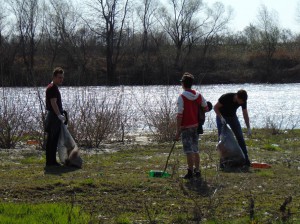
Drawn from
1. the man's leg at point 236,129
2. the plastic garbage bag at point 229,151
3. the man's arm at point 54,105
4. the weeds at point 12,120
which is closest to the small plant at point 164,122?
the weeds at point 12,120

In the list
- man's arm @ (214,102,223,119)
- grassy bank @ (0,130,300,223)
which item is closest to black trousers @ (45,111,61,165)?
grassy bank @ (0,130,300,223)

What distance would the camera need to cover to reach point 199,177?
812 cm

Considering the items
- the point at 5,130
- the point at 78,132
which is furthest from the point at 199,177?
the point at 5,130

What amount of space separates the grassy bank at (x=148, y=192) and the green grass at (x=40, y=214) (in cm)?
1

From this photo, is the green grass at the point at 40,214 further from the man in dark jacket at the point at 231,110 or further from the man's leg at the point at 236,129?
the man's leg at the point at 236,129

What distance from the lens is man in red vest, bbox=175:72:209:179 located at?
7.89 meters

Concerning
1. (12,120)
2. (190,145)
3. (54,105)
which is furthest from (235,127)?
(12,120)

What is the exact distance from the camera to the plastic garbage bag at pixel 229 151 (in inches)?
366

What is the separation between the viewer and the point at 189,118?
800 centimetres

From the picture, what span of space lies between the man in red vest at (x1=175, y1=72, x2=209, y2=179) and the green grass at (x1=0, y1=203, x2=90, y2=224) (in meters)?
2.45

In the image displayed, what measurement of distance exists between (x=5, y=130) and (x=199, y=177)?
6.50 m

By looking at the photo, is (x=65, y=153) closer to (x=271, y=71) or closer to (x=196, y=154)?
(x=196, y=154)

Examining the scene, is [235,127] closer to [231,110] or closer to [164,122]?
[231,110]

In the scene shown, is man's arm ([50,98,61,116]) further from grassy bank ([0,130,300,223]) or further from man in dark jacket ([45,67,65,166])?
grassy bank ([0,130,300,223])
